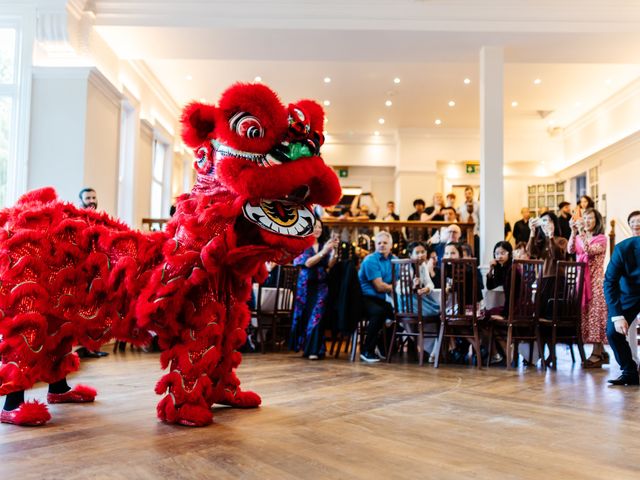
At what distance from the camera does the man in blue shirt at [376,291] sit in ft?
18.4

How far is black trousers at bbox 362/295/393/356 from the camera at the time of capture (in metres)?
5.58

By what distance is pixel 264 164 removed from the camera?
2588mm

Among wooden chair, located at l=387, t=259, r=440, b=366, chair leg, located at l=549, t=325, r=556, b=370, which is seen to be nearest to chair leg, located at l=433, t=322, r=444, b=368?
wooden chair, located at l=387, t=259, r=440, b=366

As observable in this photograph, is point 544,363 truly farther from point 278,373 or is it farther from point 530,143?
point 530,143

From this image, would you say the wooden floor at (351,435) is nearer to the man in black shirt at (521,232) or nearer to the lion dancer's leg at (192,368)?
the lion dancer's leg at (192,368)

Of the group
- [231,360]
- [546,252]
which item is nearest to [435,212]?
[546,252]

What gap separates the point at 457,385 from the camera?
13.6ft

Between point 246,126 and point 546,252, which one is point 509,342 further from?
point 246,126

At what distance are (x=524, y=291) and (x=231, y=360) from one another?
3149 millimetres

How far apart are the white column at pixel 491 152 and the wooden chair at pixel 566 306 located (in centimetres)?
194

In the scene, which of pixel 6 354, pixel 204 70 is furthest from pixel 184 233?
pixel 204 70

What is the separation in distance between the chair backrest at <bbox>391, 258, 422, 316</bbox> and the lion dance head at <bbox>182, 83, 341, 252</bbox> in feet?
8.57

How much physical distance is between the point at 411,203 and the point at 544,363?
10.3m

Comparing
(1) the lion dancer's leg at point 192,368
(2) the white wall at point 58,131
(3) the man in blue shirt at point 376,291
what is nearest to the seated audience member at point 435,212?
(3) the man in blue shirt at point 376,291
